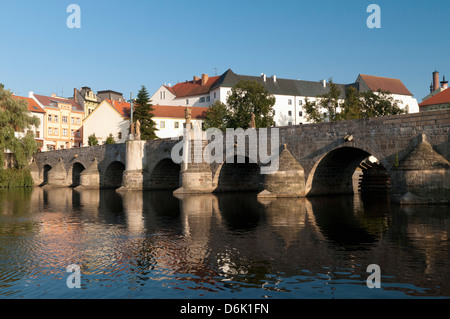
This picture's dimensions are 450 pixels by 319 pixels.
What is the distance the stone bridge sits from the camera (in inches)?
774

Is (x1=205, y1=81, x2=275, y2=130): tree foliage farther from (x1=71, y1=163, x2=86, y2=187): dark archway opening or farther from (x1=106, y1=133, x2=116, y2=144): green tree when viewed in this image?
(x1=71, y1=163, x2=86, y2=187): dark archway opening

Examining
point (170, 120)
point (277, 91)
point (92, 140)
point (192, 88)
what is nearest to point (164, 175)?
point (170, 120)

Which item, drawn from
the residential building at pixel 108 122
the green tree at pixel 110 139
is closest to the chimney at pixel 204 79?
the residential building at pixel 108 122

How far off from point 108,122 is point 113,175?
91.9 feet

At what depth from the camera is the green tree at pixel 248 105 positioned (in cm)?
6475

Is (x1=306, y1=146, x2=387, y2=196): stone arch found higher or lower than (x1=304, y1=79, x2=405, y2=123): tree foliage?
lower

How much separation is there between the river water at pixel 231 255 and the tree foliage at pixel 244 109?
4754 cm

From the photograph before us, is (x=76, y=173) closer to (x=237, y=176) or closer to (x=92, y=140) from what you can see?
(x=92, y=140)

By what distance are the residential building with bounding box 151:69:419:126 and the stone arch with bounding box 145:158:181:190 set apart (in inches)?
1621

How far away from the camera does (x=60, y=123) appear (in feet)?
261

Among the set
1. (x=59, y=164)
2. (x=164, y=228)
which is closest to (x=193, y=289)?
(x=164, y=228)

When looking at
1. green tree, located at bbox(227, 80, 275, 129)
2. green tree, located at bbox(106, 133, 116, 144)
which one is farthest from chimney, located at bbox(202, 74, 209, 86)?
green tree, located at bbox(106, 133, 116, 144)

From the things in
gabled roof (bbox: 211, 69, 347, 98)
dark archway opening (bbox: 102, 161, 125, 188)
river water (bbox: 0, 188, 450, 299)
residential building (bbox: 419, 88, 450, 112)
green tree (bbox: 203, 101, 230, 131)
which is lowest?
river water (bbox: 0, 188, 450, 299)
